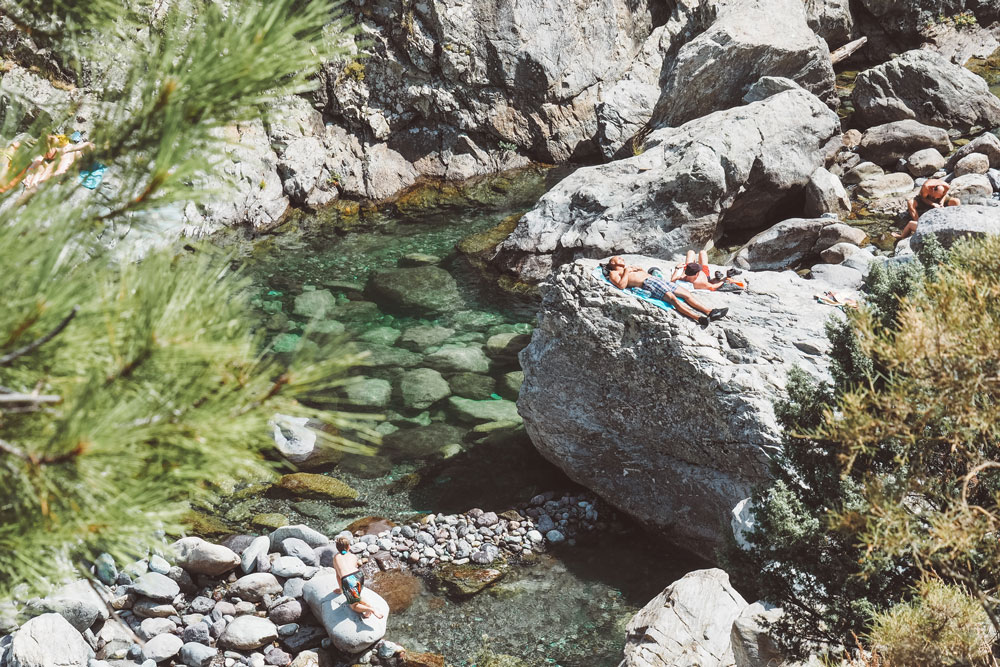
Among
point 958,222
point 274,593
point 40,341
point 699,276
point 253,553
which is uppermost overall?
point 40,341

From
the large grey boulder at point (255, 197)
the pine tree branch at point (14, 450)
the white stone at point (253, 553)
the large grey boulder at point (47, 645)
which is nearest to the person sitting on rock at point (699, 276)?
the white stone at point (253, 553)

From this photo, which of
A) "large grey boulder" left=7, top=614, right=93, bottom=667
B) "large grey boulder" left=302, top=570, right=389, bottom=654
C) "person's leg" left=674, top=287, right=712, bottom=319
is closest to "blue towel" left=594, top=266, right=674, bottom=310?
"person's leg" left=674, top=287, right=712, bottom=319

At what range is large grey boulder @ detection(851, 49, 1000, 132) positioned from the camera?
22.4 metres

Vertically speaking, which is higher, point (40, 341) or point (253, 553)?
point (40, 341)

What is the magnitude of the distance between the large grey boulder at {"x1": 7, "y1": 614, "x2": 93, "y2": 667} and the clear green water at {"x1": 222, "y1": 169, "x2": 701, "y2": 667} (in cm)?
322

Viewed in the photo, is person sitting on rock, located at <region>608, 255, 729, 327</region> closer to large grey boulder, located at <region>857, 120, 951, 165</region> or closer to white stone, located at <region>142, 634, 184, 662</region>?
white stone, located at <region>142, 634, 184, 662</region>

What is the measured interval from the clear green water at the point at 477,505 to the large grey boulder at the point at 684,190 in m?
1.69

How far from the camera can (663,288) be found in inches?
414

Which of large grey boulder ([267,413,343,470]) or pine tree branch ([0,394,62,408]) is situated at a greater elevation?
pine tree branch ([0,394,62,408])

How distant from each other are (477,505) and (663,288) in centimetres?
438

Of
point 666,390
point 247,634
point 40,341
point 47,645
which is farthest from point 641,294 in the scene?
point 40,341

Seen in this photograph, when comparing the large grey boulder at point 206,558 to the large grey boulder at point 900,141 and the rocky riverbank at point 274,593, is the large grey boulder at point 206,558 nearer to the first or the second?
the rocky riverbank at point 274,593

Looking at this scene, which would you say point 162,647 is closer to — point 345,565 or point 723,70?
point 345,565

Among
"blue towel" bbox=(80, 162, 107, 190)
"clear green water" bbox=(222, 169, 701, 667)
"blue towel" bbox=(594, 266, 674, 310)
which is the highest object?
"blue towel" bbox=(80, 162, 107, 190)
